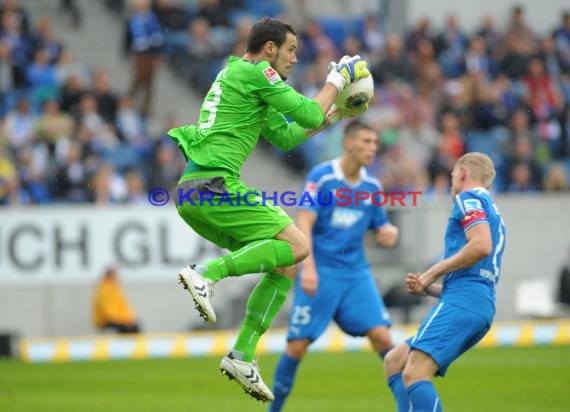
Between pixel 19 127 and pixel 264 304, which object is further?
pixel 19 127

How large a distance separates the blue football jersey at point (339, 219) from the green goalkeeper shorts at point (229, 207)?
268 cm

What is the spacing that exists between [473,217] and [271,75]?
1.66m

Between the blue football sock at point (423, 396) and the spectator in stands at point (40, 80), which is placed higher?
the spectator in stands at point (40, 80)

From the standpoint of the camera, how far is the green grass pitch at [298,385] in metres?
11.8

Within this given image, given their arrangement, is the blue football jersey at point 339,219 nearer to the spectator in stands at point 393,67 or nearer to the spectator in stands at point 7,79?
the spectator in stands at point 7,79

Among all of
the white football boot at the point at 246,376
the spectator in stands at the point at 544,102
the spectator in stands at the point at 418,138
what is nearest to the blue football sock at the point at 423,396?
the white football boot at the point at 246,376

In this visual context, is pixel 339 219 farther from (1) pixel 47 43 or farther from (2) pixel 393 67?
(2) pixel 393 67

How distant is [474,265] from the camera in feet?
26.6

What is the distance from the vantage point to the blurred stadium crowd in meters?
18.5

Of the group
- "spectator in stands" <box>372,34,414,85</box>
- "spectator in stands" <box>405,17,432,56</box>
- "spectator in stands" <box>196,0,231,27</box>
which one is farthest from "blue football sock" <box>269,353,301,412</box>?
"spectator in stands" <box>405,17,432,56</box>

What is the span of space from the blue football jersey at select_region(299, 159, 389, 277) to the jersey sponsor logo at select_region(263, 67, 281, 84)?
2861 mm

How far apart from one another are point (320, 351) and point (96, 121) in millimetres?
4976

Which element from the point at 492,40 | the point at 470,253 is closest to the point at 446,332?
the point at 470,253

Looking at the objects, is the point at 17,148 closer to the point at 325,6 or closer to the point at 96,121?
the point at 96,121
